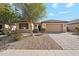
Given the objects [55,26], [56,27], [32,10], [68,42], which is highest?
[32,10]

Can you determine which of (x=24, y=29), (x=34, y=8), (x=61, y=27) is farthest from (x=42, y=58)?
(x=61, y=27)

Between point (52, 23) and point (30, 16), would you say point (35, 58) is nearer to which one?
point (30, 16)

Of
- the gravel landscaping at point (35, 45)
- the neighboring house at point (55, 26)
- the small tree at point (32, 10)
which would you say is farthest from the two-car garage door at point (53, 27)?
the gravel landscaping at point (35, 45)

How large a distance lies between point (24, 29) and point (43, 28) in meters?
4.17

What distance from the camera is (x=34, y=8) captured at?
16.5m

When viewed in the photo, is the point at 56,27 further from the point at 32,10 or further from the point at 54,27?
the point at 32,10

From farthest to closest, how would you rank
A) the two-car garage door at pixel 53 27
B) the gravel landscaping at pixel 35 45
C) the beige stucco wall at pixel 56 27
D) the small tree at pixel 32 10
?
the two-car garage door at pixel 53 27
the beige stucco wall at pixel 56 27
the small tree at pixel 32 10
the gravel landscaping at pixel 35 45

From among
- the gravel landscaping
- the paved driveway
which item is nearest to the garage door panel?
the paved driveway

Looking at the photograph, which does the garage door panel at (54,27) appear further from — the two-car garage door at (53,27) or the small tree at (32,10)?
the small tree at (32,10)

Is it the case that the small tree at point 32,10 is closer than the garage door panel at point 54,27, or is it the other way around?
the small tree at point 32,10

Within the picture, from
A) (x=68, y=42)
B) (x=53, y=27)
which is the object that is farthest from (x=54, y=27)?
(x=68, y=42)

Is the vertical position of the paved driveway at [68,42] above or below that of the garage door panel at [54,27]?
below

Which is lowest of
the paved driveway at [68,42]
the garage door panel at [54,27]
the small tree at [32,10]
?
the paved driveway at [68,42]

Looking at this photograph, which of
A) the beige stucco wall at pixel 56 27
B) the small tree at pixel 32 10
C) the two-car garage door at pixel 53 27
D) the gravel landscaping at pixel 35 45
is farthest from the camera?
the two-car garage door at pixel 53 27
